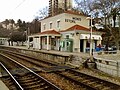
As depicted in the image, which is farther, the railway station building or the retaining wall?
the railway station building

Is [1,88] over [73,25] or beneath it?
beneath

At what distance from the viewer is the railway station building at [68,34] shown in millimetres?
33375

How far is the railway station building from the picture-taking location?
33.4 metres

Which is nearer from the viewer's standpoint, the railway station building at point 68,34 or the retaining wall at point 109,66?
the retaining wall at point 109,66

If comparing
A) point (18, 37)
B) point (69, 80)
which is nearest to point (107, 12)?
point (69, 80)

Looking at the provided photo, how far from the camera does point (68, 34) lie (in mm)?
34594

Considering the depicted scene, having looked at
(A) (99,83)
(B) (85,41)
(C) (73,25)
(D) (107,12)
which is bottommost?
(A) (99,83)

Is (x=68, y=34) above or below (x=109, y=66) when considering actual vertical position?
above

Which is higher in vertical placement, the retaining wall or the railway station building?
the railway station building

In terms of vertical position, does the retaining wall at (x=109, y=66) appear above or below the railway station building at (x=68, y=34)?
below

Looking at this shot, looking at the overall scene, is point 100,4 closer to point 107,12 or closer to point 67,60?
point 107,12

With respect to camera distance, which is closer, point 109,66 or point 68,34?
point 109,66

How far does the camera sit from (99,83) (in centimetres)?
1136

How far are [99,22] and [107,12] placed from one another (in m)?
5.71
